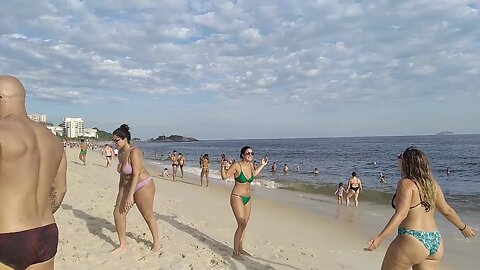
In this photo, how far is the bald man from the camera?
7.27ft

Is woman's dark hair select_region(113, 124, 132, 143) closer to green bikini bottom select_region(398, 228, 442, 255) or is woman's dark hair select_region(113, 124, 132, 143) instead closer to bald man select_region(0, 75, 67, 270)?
bald man select_region(0, 75, 67, 270)

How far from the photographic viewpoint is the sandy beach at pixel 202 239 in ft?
17.7

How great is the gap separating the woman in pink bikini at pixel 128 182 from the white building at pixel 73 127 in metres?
145

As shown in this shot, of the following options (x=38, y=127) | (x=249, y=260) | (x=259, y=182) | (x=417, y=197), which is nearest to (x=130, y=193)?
(x=249, y=260)

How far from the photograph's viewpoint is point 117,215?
561cm

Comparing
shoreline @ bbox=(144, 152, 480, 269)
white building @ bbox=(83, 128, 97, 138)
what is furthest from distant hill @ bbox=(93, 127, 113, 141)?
shoreline @ bbox=(144, 152, 480, 269)

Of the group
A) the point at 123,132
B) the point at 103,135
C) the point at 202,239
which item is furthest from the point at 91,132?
the point at 123,132

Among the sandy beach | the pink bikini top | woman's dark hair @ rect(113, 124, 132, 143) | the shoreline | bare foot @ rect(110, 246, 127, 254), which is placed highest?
woman's dark hair @ rect(113, 124, 132, 143)

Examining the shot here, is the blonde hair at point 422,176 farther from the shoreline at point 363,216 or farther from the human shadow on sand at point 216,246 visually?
the shoreline at point 363,216

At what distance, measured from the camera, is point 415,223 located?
134 inches

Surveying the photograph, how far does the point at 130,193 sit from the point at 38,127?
2901 millimetres

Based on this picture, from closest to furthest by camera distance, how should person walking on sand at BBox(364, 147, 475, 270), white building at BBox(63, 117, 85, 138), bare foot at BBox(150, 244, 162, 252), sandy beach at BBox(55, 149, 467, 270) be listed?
person walking on sand at BBox(364, 147, 475, 270), sandy beach at BBox(55, 149, 467, 270), bare foot at BBox(150, 244, 162, 252), white building at BBox(63, 117, 85, 138)

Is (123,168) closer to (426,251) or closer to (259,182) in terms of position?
(426,251)

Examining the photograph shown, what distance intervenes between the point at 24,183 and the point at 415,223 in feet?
9.38
